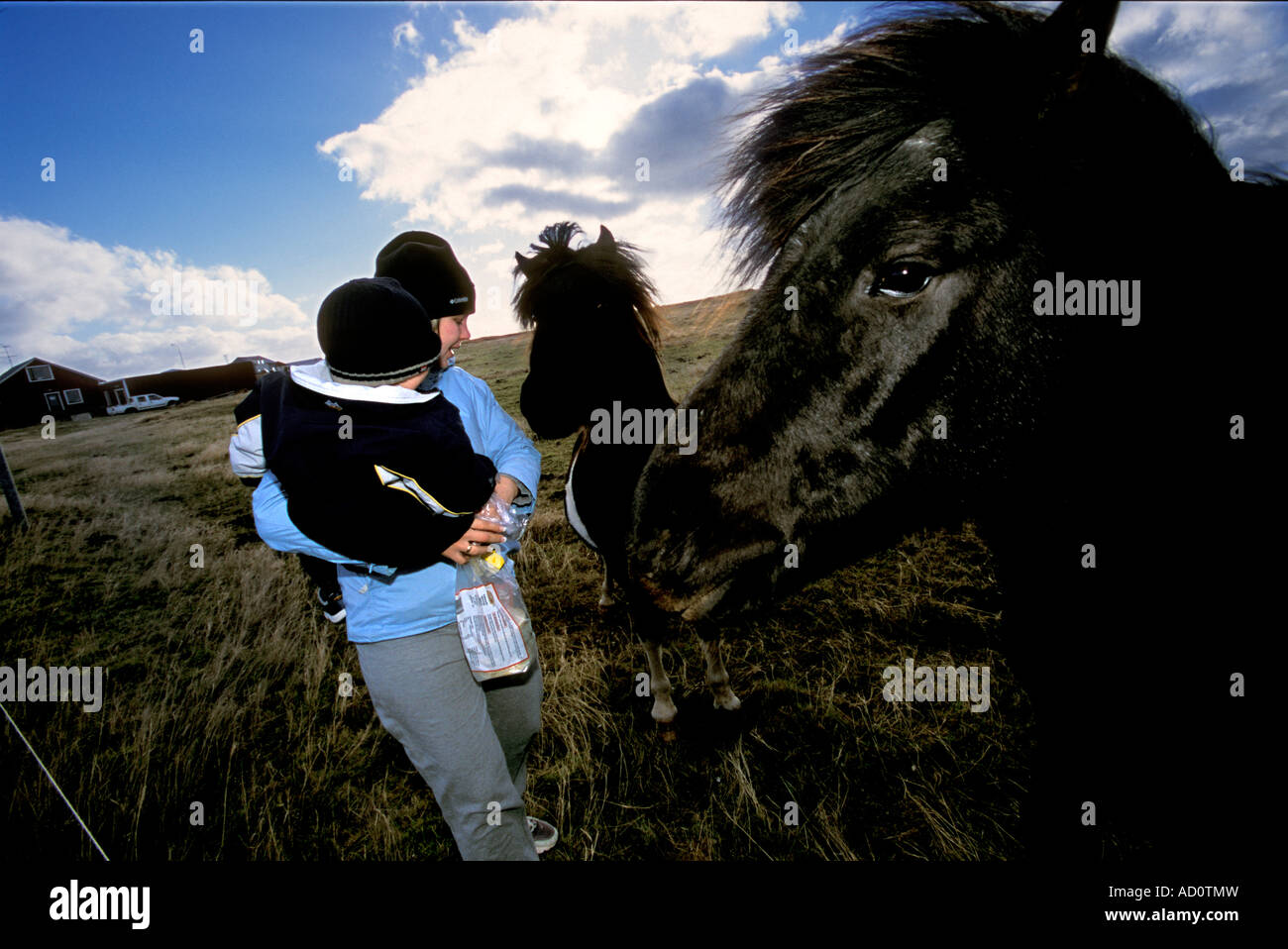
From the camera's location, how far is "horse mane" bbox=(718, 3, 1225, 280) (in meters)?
1.19

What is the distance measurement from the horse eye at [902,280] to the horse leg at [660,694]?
244 cm

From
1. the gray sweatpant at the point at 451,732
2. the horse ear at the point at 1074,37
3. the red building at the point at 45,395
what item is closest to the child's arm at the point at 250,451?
the gray sweatpant at the point at 451,732

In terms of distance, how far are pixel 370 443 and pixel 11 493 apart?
7.66 metres

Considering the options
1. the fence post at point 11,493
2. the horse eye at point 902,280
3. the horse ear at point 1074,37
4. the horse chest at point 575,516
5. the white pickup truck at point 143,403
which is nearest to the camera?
the horse ear at point 1074,37

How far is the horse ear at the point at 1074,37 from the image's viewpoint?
102cm

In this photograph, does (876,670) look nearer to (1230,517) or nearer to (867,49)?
(1230,517)

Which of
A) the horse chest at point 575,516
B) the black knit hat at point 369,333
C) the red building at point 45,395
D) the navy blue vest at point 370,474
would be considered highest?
the red building at point 45,395

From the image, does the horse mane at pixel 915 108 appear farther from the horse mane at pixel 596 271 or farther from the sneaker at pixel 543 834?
the sneaker at pixel 543 834

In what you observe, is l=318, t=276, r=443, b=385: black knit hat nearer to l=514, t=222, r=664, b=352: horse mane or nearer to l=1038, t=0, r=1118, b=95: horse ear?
l=1038, t=0, r=1118, b=95: horse ear

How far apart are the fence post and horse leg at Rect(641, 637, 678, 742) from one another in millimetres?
7057

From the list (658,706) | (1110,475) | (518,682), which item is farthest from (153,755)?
(1110,475)

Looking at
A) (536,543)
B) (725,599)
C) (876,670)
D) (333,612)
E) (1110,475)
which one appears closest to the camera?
(1110,475)

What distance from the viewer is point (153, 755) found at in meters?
3.02

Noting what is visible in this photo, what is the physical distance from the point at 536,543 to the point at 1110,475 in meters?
5.19
